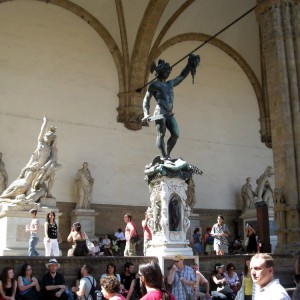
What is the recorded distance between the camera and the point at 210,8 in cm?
1917

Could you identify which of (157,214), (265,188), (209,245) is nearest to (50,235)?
(157,214)

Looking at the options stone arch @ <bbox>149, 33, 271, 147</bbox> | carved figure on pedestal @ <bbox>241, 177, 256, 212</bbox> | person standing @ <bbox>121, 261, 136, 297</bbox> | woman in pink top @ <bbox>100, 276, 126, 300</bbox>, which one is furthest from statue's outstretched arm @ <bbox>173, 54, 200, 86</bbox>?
stone arch @ <bbox>149, 33, 271, 147</bbox>

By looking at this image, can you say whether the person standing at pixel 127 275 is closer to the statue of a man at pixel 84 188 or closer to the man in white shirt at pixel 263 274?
the man in white shirt at pixel 263 274

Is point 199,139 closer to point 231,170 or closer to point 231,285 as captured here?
point 231,170

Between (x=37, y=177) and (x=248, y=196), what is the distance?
10309mm

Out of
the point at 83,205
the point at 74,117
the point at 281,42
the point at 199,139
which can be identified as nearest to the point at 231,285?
the point at 281,42

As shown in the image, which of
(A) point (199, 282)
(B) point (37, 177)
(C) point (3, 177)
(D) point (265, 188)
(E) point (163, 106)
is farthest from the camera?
(D) point (265, 188)

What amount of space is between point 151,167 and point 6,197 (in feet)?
12.6

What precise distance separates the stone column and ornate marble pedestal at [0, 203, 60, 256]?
5.12m

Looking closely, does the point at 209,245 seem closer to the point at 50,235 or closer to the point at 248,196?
the point at 248,196

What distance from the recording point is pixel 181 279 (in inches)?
246

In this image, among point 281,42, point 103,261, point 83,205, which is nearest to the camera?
point 103,261

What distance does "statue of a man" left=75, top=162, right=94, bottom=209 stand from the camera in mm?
15227

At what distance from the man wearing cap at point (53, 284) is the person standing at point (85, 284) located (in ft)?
0.68
